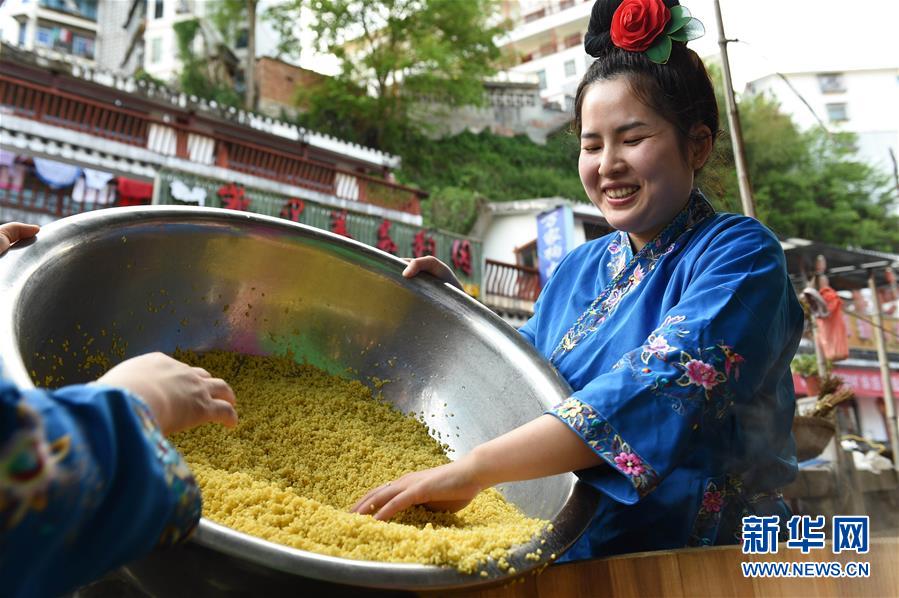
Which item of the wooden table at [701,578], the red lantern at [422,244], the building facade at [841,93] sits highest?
the building facade at [841,93]

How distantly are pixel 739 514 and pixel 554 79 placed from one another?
588 inches

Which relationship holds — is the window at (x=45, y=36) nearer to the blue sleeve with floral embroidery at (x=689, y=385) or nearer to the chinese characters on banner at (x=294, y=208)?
the chinese characters on banner at (x=294, y=208)

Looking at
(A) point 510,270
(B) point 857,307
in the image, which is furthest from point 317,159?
(B) point 857,307

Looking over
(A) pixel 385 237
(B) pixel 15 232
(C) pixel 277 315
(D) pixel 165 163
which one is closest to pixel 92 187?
(D) pixel 165 163

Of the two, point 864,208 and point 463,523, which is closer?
point 463,523

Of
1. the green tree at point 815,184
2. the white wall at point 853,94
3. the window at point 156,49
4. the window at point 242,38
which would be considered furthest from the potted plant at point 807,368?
the window at point 156,49

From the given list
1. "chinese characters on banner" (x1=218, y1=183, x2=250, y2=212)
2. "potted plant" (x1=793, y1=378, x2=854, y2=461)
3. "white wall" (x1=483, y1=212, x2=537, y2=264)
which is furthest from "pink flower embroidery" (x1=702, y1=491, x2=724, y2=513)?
"white wall" (x1=483, y1=212, x2=537, y2=264)

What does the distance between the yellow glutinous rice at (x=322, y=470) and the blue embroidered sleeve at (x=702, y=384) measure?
0.12 metres

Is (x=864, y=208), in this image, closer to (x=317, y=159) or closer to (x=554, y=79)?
(x=317, y=159)

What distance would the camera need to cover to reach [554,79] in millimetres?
14875

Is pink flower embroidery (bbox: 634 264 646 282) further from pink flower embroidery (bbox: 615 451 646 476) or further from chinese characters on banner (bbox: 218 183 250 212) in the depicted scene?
chinese characters on banner (bbox: 218 183 250 212)

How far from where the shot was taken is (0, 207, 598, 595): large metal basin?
750mm

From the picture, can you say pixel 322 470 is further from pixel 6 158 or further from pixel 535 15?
pixel 535 15

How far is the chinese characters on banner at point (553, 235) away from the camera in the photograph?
8.09 meters
